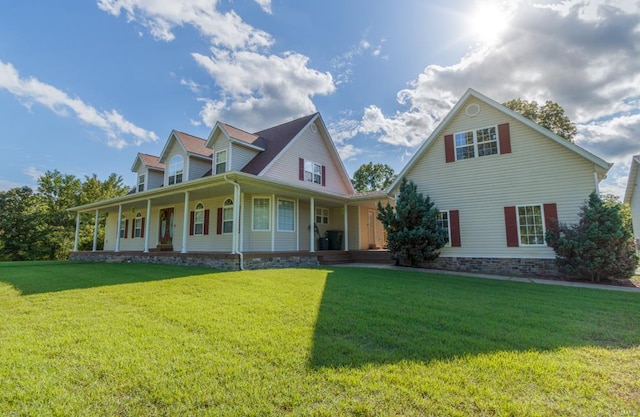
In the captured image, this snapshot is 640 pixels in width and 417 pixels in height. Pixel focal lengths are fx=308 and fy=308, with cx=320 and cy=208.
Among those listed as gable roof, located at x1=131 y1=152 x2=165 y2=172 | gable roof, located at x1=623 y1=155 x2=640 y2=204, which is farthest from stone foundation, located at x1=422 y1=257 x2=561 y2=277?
gable roof, located at x1=131 y1=152 x2=165 y2=172

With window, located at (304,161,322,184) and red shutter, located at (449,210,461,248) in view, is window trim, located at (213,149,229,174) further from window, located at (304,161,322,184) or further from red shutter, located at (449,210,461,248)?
red shutter, located at (449,210,461,248)

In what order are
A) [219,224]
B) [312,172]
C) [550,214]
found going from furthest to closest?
[312,172], [219,224], [550,214]

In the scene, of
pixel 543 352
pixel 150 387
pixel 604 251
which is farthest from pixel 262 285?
pixel 604 251

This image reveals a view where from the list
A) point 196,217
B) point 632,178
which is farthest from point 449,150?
point 632,178

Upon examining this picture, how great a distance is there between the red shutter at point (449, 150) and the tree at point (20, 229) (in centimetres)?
3054

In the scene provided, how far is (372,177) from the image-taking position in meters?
35.7

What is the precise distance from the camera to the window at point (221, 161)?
44.9 feet

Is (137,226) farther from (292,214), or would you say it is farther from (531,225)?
(531,225)

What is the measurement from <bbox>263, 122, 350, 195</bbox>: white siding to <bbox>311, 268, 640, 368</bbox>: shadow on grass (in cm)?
798

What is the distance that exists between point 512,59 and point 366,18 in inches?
246

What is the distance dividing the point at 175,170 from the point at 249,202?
5253mm

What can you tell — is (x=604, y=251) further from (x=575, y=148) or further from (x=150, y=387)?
(x=150, y=387)

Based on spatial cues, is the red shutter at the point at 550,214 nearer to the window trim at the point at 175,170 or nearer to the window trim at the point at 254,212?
the window trim at the point at 254,212

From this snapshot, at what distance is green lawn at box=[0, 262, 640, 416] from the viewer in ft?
7.13
